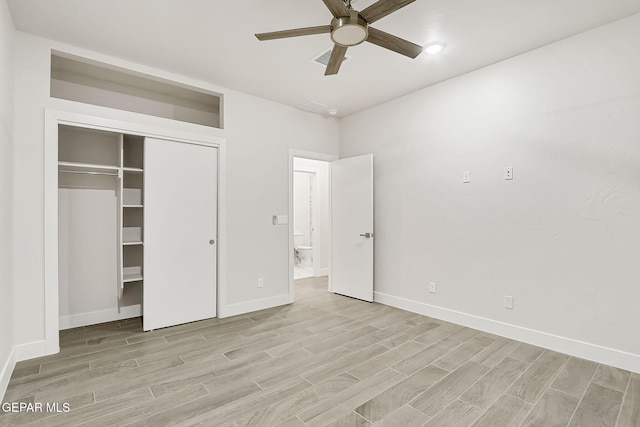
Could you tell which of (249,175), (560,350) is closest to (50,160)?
(249,175)

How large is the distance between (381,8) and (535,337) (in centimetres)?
313

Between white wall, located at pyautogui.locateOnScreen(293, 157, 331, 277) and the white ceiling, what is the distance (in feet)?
9.35

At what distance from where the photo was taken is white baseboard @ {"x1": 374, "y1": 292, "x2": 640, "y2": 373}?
2527 millimetres

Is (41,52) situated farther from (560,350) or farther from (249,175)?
(560,350)

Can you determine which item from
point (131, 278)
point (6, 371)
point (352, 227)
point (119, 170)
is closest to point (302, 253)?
point (352, 227)

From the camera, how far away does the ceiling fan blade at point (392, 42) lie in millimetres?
2084

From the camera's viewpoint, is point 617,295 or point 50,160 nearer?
point 617,295

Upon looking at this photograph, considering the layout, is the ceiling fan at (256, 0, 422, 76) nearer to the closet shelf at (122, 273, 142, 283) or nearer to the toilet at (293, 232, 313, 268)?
the closet shelf at (122, 273, 142, 283)

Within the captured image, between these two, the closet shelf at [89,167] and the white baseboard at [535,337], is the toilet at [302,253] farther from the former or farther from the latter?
the closet shelf at [89,167]

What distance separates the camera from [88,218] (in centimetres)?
355

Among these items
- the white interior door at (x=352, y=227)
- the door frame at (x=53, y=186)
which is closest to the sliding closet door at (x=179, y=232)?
the door frame at (x=53, y=186)

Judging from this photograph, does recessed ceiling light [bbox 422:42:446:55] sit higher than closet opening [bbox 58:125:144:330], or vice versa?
recessed ceiling light [bbox 422:42:446:55]

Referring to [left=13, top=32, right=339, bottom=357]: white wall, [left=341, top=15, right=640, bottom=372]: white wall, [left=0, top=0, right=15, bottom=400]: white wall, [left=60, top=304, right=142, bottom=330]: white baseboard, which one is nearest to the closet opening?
[left=60, top=304, right=142, bottom=330]: white baseboard

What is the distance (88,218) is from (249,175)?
6.14 feet
